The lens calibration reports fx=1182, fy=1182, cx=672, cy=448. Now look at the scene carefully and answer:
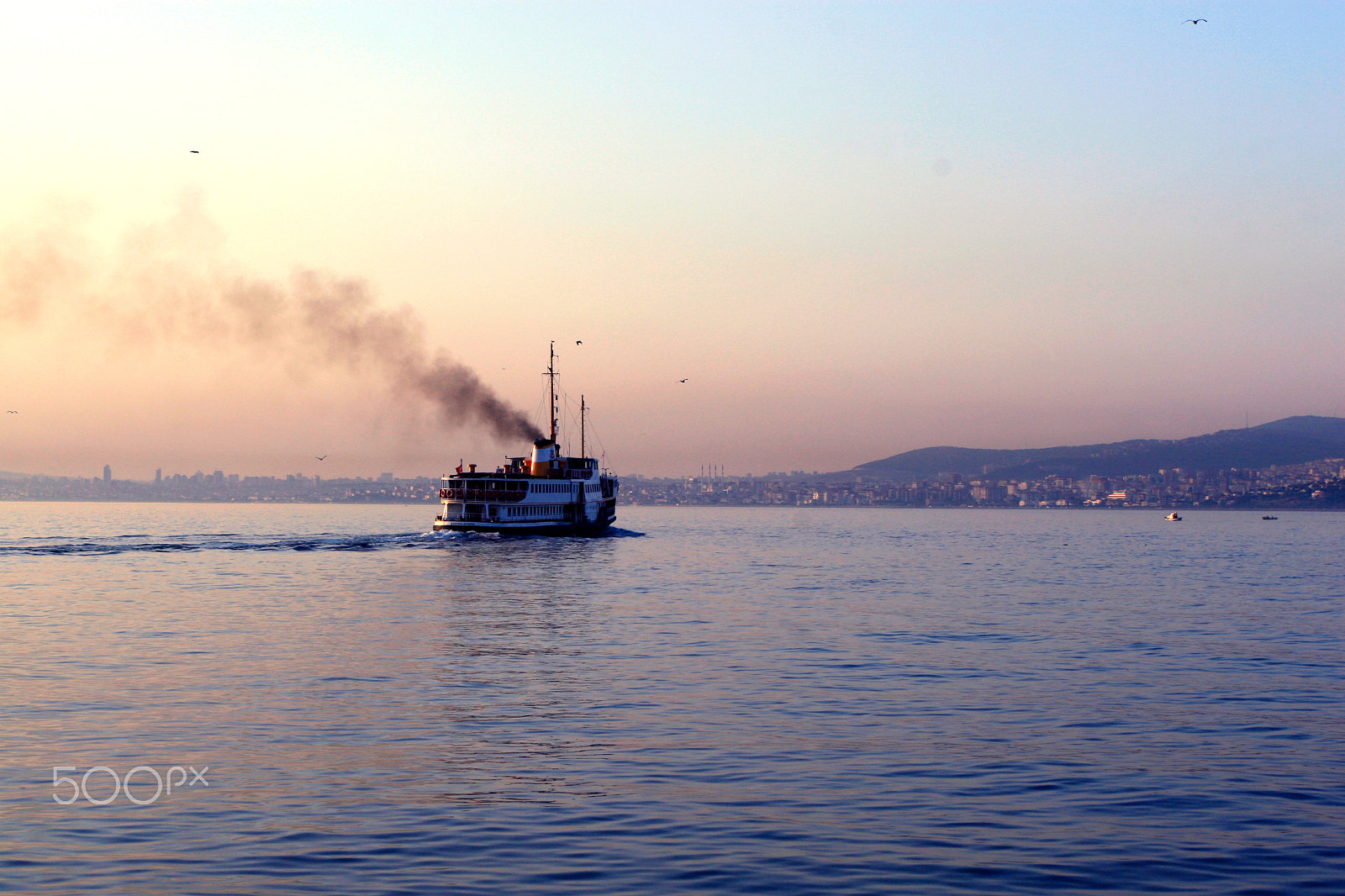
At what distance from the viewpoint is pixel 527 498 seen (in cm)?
10638

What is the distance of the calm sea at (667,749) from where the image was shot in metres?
14.5

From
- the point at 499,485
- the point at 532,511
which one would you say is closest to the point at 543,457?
the point at 532,511

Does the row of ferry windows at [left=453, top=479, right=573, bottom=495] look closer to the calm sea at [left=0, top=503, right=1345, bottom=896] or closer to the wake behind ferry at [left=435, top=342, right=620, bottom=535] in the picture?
the wake behind ferry at [left=435, top=342, right=620, bottom=535]

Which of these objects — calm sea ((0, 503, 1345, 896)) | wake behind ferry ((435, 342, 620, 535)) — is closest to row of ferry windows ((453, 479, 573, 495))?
wake behind ferry ((435, 342, 620, 535))

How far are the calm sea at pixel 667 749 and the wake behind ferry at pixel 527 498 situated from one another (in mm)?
54068

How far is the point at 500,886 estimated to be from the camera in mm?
13688

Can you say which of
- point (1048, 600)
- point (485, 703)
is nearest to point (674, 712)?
point (485, 703)

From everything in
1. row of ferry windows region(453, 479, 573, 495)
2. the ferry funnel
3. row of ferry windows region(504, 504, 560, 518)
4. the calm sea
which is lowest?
the calm sea

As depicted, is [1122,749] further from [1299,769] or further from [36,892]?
[36,892]

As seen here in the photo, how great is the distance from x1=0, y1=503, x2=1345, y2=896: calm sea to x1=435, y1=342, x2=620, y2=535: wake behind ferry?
54068 mm

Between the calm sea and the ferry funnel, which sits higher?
the ferry funnel

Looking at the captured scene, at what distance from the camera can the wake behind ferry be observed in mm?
105000

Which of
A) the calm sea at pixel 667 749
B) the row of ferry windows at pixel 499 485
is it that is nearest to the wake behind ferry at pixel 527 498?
the row of ferry windows at pixel 499 485

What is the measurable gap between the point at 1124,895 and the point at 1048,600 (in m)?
43.8
